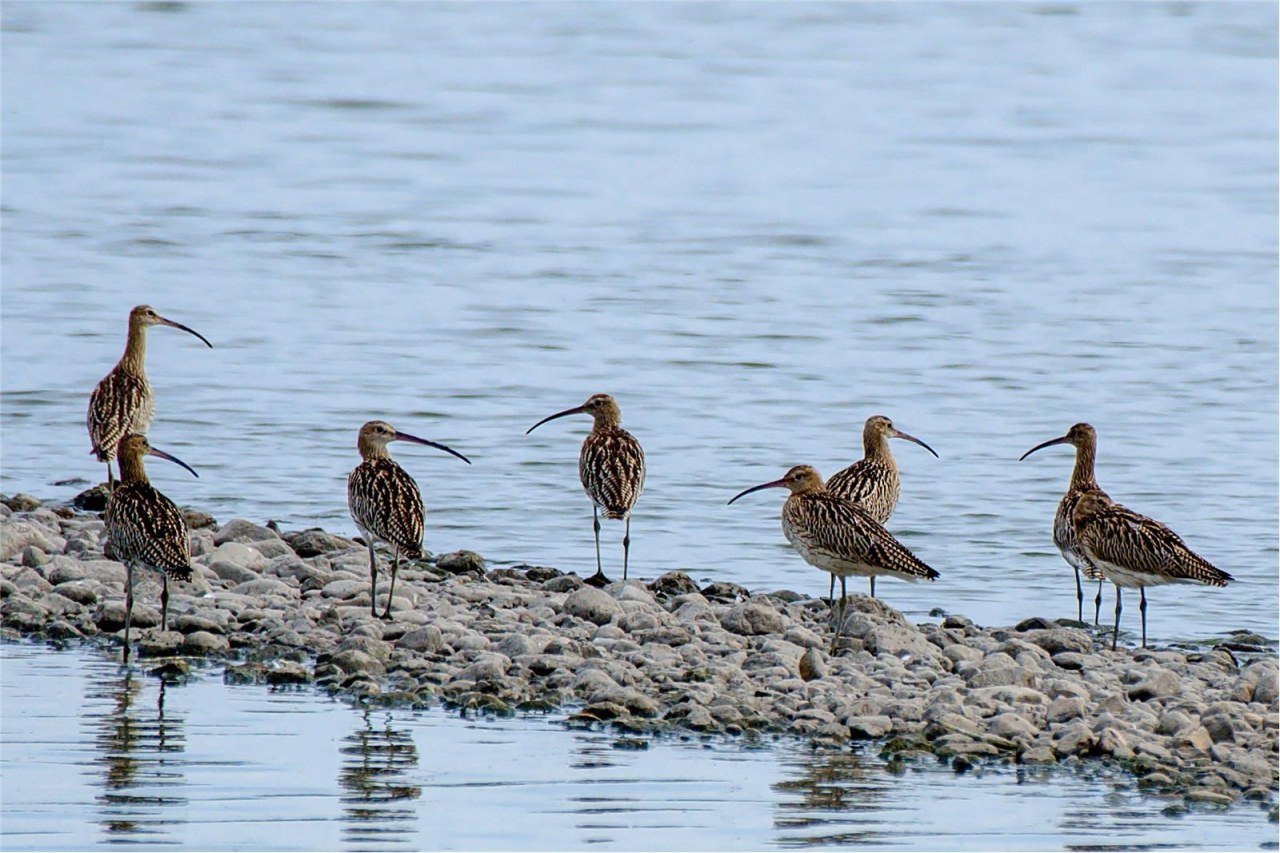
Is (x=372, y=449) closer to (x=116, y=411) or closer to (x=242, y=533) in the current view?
(x=242, y=533)

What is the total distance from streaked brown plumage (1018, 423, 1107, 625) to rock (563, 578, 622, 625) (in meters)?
2.83

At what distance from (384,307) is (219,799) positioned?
16776 millimetres

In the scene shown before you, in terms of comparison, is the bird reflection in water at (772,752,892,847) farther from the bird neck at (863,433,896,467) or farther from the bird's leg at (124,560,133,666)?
the bird neck at (863,433,896,467)

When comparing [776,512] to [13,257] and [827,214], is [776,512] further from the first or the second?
[827,214]

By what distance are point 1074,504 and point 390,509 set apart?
13.5 feet

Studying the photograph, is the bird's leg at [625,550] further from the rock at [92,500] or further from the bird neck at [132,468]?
the rock at [92,500]

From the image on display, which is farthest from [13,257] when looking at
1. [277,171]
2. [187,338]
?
[277,171]

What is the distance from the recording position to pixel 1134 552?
13195mm

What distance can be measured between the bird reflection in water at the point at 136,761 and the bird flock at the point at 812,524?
31.3 inches

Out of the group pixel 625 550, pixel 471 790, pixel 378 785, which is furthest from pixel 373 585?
pixel 471 790

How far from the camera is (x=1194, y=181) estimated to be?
37375 mm

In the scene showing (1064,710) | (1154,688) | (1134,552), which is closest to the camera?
(1064,710)

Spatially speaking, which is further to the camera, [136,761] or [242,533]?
[242,533]

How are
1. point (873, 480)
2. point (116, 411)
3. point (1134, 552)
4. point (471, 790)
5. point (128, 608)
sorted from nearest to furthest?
point (471, 790), point (128, 608), point (1134, 552), point (873, 480), point (116, 411)
